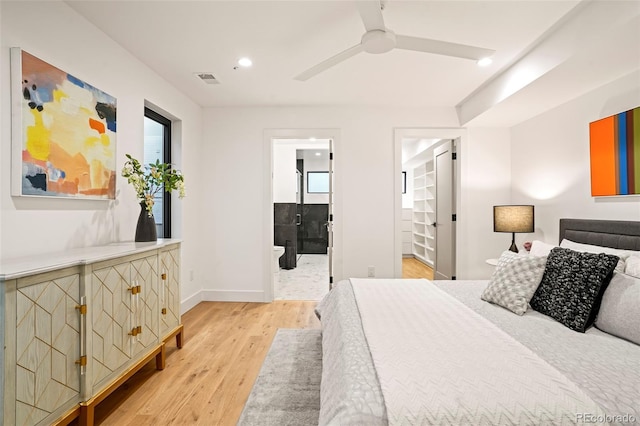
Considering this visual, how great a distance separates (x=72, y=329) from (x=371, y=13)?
2.23 meters

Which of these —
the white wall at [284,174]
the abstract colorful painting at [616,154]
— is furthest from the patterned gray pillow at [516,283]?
the white wall at [284,174]

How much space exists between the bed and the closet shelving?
4.53 meters

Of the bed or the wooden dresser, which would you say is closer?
the bed

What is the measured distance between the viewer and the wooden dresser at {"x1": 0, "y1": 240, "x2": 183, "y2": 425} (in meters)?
1.30

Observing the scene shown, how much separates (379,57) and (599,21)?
1462mm

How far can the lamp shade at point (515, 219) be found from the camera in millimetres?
3326

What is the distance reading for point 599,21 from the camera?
6.34 feet

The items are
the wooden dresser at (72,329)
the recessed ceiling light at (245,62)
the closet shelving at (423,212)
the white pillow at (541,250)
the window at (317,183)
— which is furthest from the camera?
the window at (317,183)

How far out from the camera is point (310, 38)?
2463 millimetres

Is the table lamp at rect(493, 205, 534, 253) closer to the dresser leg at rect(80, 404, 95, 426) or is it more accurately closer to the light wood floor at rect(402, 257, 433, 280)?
the light wood floor at rect(402, 257, 433, 280)

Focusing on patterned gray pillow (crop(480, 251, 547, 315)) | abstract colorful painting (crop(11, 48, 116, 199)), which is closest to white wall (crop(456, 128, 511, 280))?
patterned gray pillow (crop(480, 251, 547, 315))

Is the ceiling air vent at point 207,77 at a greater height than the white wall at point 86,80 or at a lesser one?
greater

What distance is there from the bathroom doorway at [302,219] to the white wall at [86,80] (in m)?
1.73

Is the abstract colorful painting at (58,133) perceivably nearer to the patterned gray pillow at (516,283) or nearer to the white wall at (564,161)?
the patterned gray pillow at (516,283)
